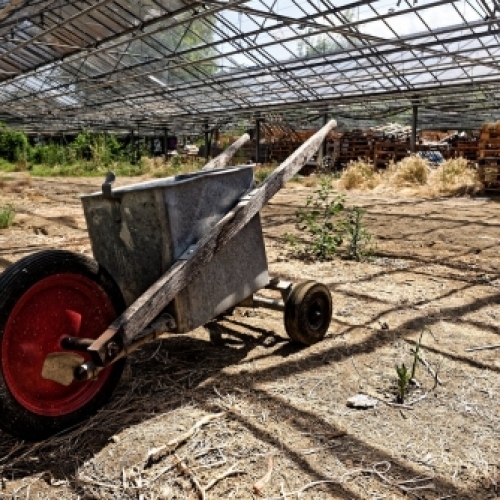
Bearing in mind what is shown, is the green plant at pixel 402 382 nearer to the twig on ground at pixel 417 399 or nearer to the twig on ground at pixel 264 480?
the twig on ground at pixel 417 399

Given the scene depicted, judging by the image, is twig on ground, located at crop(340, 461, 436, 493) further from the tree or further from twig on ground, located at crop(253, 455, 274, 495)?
the tree

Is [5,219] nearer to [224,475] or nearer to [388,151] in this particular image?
[224,475]

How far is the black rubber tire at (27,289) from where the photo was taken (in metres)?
2.02

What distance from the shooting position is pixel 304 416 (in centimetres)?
240

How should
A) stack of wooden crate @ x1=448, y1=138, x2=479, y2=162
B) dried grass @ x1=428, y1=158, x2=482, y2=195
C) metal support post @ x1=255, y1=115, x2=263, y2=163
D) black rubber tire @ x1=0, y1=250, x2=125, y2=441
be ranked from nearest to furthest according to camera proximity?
black rubber tire @ x1=0, y1=250, x2=125, y2=441 → dried grass @ x1=428, y1=158, x2=482, y2=195 → stack of wooden crate @ x1=448, y1=138, x2=479, y2=162 → metal support post @ x1=255, y1=115, x2=263, y2=163

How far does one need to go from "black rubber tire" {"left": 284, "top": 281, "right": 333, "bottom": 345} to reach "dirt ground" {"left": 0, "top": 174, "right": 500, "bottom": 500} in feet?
0.30

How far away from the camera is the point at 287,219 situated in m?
8.62

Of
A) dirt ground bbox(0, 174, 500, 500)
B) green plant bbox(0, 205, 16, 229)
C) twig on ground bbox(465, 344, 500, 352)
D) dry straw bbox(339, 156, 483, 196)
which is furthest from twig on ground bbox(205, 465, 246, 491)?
dry straw bbox(339, 156, 483, 196)

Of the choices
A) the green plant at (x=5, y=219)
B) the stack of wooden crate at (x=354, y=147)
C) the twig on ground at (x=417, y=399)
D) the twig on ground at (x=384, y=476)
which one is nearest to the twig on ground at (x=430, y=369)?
the twig on ground at (x=417, y=399)

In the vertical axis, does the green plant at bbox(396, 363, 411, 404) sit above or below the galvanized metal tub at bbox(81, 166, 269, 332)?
below

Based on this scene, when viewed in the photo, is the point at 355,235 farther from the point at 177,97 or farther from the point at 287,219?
the point at 177,97

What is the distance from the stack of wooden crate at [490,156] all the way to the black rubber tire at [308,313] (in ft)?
33.3

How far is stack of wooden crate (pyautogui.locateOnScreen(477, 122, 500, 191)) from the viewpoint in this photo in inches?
474

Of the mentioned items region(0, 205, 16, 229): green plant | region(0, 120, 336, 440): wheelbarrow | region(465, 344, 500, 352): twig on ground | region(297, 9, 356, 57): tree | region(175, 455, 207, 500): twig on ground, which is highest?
region(297, 9, 356, 57): tree
